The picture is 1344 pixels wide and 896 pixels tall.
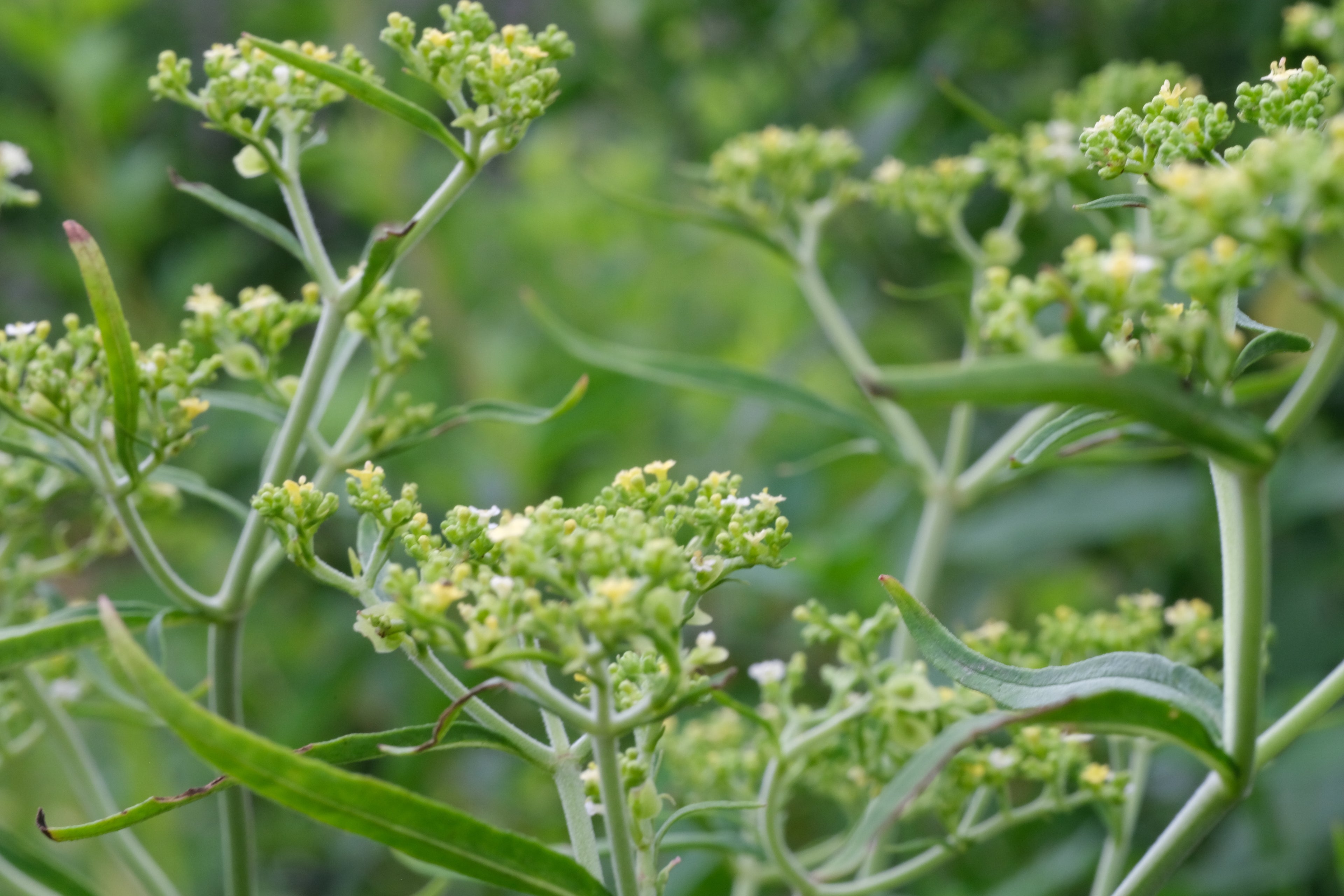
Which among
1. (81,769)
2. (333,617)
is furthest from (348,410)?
(81,769)

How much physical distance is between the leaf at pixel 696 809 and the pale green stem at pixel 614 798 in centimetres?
2

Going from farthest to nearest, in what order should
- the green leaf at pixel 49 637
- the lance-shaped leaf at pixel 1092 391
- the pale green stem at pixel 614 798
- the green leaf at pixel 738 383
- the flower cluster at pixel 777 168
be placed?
the flower cluster at pixel 777 168 < the green leaf at pixel 738 383 < the green leaf at pixel 49 637 < the pale green stem at pixel 614 798 < the lance-shaped leaf at pixel 1092 391

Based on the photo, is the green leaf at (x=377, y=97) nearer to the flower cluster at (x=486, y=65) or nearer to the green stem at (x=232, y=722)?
the flower cluster at (x=486, y=65)

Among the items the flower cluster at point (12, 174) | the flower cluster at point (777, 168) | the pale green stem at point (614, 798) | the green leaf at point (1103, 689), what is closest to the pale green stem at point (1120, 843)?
the green leaf at point (1103, 689)

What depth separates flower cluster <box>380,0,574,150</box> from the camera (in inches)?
26.3

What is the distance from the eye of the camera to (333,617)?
7.79 ft

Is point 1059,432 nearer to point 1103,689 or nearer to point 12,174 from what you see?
point 1103,689

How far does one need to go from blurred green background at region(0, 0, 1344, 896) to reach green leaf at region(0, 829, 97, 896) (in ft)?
2.31

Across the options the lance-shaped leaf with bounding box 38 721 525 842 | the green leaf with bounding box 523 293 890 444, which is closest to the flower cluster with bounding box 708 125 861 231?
the green leaf with bounding box 523 293 890 444

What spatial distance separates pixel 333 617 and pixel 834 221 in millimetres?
1254

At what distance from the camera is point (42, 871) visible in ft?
2.66

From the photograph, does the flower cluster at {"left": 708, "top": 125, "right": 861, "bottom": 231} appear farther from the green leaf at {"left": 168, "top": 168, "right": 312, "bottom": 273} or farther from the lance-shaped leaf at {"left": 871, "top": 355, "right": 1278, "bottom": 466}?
the lance-shaped leaf at {"left": 871, "top": 355, "right": 1278, "bottom": 466}

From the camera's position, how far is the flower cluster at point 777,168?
4.01 ft

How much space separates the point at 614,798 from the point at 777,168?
825 millimetres
